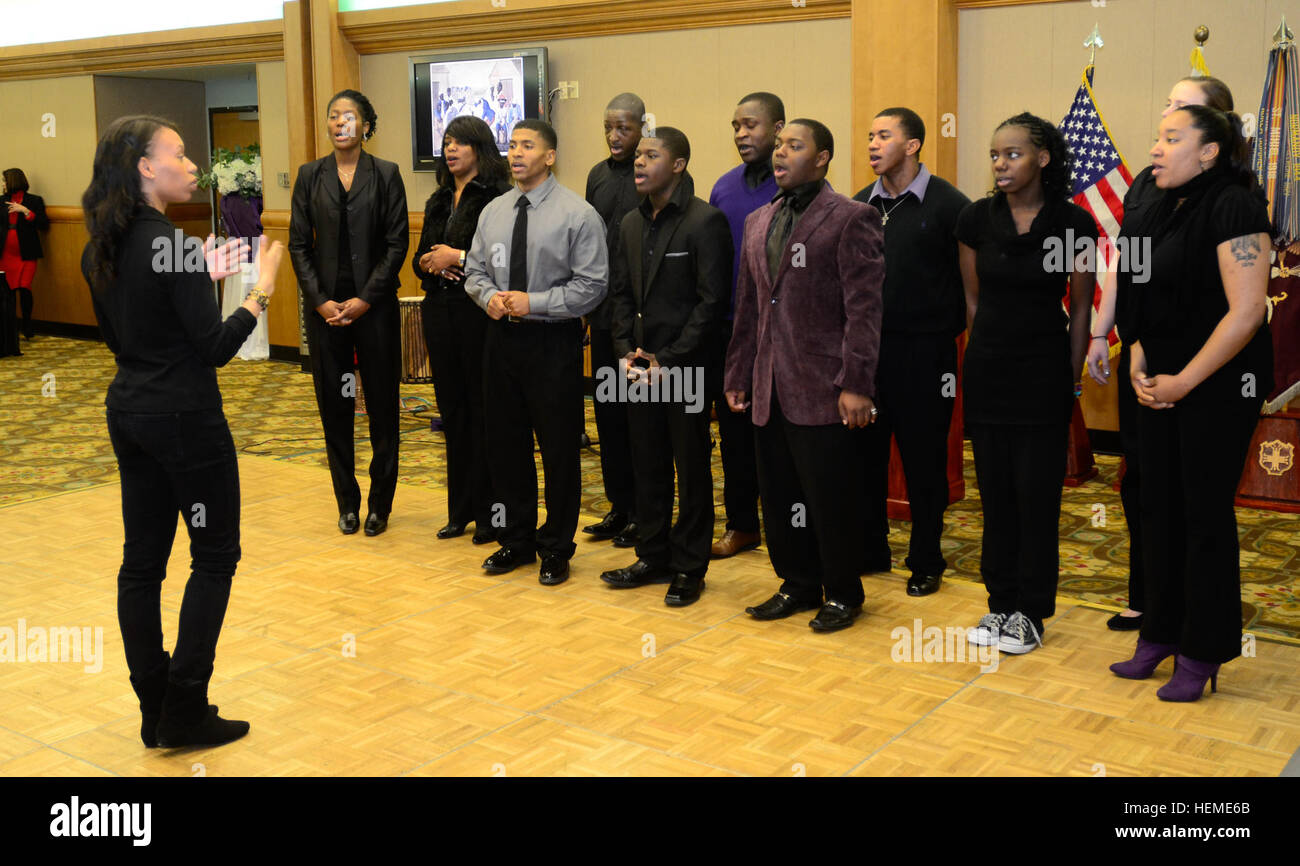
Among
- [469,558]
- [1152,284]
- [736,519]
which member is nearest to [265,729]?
[469,558]

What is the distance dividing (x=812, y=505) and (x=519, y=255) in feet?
4.97

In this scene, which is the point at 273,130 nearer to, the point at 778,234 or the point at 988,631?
the point at 778,234

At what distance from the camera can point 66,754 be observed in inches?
140

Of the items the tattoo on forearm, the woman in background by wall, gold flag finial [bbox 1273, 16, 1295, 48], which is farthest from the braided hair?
the woman in background by wall

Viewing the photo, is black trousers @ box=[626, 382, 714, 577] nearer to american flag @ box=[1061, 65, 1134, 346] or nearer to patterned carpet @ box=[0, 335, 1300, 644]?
patterned carpet @ box=[0, 335, 1300, 644]

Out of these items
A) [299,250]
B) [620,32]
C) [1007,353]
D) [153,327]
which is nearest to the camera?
[153,327]

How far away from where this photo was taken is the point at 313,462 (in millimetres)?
7516

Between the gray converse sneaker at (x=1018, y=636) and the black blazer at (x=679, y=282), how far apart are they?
57.6 inches

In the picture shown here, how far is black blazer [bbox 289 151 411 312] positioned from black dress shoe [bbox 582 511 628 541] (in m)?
1.39

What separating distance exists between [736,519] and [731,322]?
0.88m

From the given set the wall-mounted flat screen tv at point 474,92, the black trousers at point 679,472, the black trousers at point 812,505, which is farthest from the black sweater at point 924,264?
the wall-mounted flat screen tv at point 474,92

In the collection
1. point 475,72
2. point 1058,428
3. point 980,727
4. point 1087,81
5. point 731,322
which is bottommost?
point 980,727

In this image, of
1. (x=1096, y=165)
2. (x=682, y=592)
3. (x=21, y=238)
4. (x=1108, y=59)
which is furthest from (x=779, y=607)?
(x=21, y=238)

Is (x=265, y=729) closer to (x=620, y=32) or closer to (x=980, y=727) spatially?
(x=980, y=727)
